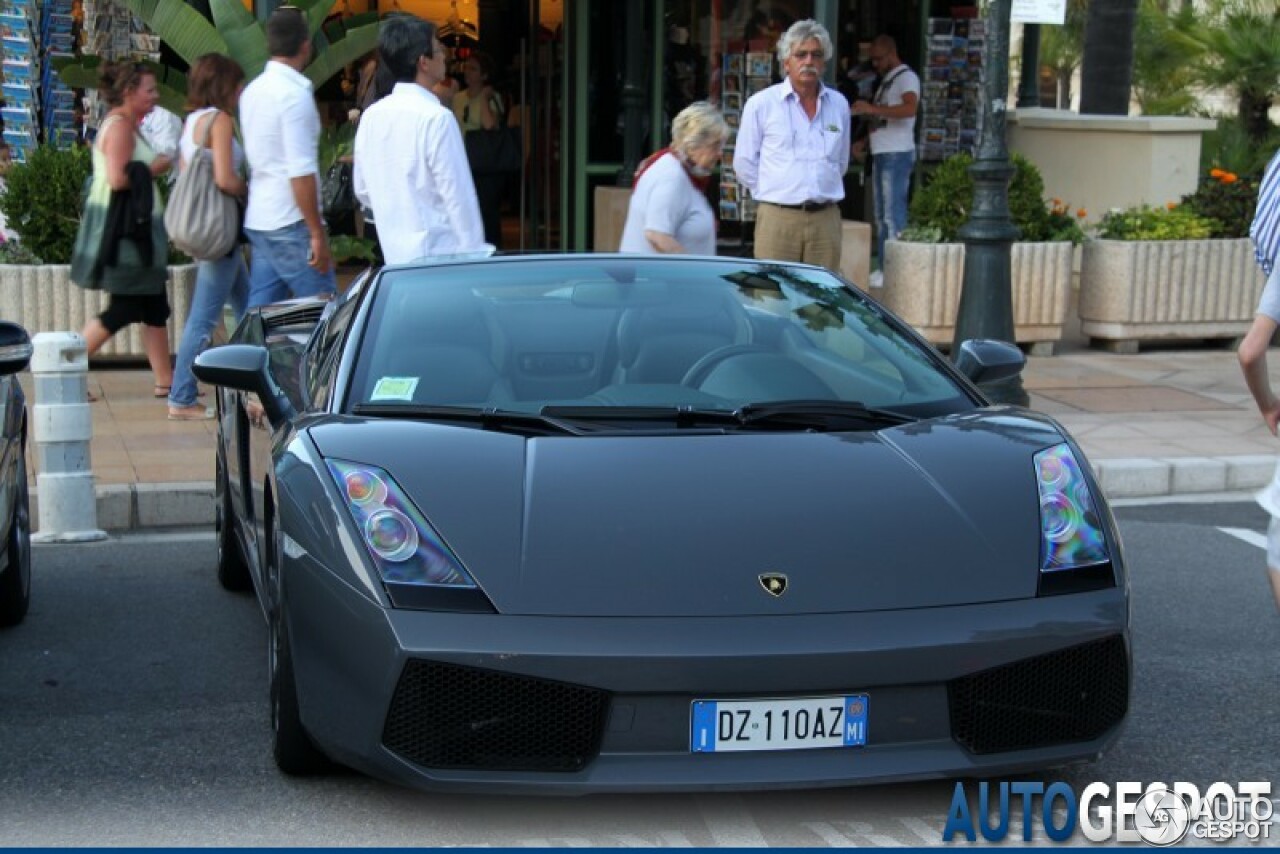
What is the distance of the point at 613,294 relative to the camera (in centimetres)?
575

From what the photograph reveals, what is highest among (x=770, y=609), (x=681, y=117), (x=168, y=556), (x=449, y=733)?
(x=681, y=117)

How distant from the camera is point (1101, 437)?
397 inches

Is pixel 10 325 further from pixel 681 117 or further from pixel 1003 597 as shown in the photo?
pixel 681 117

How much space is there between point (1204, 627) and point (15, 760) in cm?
390

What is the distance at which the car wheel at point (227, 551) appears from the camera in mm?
7031

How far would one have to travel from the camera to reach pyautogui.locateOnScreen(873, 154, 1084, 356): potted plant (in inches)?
503

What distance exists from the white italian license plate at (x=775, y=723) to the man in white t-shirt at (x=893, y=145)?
39.3 feet

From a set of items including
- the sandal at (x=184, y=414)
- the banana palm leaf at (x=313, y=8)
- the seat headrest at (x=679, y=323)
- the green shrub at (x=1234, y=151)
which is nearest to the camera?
the seat headrest at (x=679, y=323)

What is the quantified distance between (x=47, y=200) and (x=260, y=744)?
7196 millimetres

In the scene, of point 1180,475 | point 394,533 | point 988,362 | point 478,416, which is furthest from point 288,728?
point 1180,475

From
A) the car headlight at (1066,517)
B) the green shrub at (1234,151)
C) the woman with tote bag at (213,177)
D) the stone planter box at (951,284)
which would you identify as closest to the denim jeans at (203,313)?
the woman with tote bag at (213,177)

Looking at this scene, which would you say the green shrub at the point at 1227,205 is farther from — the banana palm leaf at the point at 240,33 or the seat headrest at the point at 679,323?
the seat headrest at the point at 679,323

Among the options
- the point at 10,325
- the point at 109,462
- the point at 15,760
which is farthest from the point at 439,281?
the point at 109,462

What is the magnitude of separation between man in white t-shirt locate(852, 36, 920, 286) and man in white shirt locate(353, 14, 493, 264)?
26.5 ft
